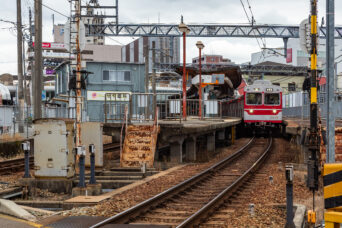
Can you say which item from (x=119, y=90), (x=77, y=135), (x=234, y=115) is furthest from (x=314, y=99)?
(x=119, y=90)

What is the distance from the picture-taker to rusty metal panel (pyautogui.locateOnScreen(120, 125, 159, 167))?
15.9 m

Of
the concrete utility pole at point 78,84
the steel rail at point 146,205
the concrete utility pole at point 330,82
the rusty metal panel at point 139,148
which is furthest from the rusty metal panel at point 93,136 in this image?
the concrete utility pole at point 330,82

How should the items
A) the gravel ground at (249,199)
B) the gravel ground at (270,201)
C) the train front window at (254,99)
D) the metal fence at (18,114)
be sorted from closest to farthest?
the gravel ground at (270,201), the gravel ground at (249,199), the metal fence at (18,114), the train front window at (254,99)

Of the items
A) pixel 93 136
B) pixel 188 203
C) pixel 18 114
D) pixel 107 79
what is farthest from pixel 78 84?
pixel 107 79

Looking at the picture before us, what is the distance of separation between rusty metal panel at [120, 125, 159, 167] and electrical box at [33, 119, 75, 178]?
3.93m

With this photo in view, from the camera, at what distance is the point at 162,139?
683 inches

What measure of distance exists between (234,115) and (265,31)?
38.4 feet

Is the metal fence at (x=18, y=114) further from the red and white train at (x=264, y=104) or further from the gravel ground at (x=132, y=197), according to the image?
the gravel ground at (x=132, y=197)

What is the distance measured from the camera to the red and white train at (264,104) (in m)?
29.0

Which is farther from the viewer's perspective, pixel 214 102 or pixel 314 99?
pixel 214 102

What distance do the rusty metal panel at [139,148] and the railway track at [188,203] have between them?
2.38 meters

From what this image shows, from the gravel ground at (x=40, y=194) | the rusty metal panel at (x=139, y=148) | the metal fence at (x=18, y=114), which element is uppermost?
the metal fence at (x=18, y=114)

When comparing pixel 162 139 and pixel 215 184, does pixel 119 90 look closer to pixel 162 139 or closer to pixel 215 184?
pixel 162 139

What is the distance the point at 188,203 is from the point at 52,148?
418cm
